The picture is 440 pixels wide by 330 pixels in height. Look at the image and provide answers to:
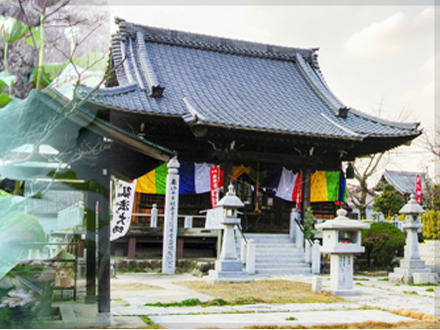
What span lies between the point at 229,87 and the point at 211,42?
314 cm

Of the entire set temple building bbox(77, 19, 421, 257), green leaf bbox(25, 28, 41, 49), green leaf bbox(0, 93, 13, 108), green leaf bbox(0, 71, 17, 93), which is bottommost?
green leaf bbox(0, 93, 13, 108)

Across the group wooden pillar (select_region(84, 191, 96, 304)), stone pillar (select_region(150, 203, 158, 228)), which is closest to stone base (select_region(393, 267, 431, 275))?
stone pillar (select_region(150, 203, 158, 228))

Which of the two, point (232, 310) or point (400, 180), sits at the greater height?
point (400, 180)

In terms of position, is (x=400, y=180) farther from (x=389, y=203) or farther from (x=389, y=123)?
(x=389, y=123)

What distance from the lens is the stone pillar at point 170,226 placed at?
532 inches

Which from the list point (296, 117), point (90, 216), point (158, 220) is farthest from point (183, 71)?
point (90, 216)

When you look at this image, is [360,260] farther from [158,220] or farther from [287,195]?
[158,220]

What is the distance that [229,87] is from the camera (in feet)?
59.9

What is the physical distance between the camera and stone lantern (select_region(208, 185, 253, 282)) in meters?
11.7

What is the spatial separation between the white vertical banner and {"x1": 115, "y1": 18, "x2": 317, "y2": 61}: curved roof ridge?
7855 millimetres

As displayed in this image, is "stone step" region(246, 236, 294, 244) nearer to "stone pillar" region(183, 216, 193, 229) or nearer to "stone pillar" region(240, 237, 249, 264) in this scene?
"stone pillar" region(240, 237, 249, 264)

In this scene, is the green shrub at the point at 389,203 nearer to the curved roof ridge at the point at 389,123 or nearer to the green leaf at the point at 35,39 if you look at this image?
the curved roof ridge at the point at 389,123

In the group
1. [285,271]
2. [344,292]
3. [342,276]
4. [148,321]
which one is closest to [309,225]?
[285,271]

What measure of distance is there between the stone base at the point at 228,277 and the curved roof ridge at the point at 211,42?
35.9 feet
